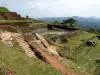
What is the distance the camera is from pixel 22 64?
458 inches

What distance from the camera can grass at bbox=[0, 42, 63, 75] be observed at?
10828mm

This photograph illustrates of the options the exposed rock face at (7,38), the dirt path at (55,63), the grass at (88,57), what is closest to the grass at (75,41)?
the grass at (88,57)

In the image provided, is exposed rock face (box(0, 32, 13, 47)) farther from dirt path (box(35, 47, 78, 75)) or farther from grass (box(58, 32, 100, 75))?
grass (box(58, 32, 100, 75))

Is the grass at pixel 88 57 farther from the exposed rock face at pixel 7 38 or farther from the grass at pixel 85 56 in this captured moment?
the exposed rock face at pixel 7 38

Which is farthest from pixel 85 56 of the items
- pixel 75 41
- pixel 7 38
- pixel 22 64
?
pixel 22 64

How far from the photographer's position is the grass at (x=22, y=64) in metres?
Answer: 10.8

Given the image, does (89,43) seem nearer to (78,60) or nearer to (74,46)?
(74,46)

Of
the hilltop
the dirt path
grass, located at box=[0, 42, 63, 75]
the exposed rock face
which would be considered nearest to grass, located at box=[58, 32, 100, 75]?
the hilltop

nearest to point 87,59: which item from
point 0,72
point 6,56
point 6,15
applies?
point 6,56

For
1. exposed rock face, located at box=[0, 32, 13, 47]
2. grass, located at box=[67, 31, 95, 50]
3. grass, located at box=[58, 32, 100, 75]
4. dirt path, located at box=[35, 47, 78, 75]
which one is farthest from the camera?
grass, located at box=[67, 31, 95, 50]

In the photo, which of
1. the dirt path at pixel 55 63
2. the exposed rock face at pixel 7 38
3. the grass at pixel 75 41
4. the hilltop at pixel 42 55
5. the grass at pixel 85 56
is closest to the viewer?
the hilltop at pixel 42 55

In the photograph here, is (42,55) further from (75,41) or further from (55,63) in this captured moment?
(75,41)

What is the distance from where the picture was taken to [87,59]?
52.7 ft

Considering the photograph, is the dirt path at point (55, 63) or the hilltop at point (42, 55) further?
the dirt path at point (55, 63)
